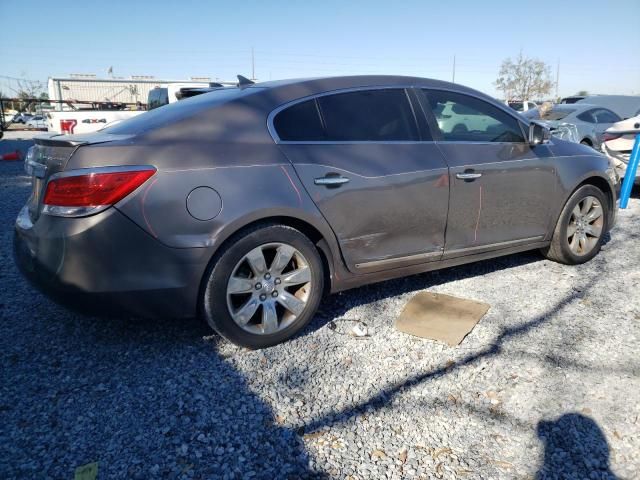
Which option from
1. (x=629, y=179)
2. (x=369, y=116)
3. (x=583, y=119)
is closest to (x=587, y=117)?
(x=583, y=119)

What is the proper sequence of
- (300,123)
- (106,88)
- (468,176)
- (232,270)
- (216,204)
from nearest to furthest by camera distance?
(216,204)
(232,270)
(300,123)
(468,176)
(106,88)

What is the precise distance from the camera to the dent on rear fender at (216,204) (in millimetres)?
2533

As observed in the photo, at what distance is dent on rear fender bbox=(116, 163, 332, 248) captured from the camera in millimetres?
2533

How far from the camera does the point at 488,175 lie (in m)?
3.68

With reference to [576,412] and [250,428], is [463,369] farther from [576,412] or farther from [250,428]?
[250,428]

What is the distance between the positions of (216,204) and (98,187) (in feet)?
1.94

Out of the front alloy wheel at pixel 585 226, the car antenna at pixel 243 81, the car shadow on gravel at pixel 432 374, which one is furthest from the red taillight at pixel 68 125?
the car shadow on gravel at pixel 432 374

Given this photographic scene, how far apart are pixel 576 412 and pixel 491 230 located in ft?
5.54

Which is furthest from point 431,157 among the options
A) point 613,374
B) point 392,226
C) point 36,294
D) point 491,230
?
point 36,294

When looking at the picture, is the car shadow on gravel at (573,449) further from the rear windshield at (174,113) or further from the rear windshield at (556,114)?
the rear windshield at (556,114)

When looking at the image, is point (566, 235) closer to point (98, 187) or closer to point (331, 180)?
point (331, 180)

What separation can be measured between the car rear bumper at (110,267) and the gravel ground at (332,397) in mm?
399

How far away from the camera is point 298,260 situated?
9.89 ft

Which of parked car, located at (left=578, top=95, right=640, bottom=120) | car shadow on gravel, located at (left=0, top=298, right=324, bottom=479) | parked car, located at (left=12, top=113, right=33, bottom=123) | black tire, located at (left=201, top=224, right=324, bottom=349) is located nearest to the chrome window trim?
black tire, located at (left=201, top=224, right=324, bottom=349)
